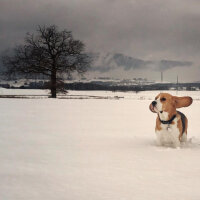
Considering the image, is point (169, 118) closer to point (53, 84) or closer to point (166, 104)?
point (166, 104)

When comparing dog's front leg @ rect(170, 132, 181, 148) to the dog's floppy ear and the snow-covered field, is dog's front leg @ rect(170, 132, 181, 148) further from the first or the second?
the dog's floppy ear

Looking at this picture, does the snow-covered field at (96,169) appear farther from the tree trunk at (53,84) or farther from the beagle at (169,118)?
the tree trunk at (53,84)

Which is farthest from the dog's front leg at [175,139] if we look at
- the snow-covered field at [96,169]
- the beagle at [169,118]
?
the snow-covered field at [96,169]

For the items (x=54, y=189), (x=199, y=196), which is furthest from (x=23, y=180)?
(x=199, y=196)

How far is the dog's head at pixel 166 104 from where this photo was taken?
5.84 metres

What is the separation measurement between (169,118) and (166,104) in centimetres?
27

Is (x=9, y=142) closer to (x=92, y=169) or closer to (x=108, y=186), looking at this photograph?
(x=92, y=169)

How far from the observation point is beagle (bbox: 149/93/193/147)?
5.86 meters

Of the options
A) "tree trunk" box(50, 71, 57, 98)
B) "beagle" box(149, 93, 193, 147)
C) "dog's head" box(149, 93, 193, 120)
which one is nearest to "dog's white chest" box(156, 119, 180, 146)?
"beagle" box(149, 93, 193, 147)

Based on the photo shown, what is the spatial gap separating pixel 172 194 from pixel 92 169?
1378 millimetres

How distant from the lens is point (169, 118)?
5883 mm

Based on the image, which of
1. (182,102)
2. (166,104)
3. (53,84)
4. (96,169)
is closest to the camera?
(96,169)

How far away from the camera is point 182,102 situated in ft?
19.6

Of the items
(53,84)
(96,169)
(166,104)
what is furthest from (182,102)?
(53,84)
